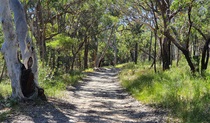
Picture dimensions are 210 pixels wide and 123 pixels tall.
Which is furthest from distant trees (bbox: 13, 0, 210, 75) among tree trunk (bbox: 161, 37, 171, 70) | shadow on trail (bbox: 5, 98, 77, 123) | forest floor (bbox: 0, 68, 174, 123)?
shadow on trail (bbox: 5, 98, 77, 123)

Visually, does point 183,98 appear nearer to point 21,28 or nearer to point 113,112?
point 113,112

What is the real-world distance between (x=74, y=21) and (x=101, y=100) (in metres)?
16.7

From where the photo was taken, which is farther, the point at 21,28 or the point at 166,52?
the point at 166,52

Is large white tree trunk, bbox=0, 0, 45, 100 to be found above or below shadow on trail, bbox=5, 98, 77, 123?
above

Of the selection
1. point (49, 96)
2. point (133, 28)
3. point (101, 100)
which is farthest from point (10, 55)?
point (133, 28)

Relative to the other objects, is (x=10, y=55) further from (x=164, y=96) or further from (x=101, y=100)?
(x=164, y=96)

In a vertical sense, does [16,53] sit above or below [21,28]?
below

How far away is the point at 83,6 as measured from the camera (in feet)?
69.8

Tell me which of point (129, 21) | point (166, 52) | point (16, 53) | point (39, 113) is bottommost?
point (39, 113)

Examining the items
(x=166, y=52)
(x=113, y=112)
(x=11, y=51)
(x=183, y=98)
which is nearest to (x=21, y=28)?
(x=11, y=51)

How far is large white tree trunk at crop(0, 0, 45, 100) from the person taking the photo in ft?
27.3

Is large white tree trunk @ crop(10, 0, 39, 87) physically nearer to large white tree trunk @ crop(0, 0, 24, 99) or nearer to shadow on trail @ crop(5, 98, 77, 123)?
large white tree trunk @ crop(0, 0, 24, 99)

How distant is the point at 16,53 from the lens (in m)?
8.51

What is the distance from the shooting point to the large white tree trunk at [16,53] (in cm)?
832
